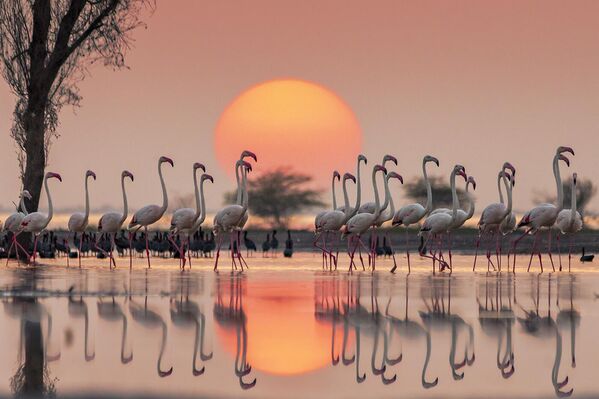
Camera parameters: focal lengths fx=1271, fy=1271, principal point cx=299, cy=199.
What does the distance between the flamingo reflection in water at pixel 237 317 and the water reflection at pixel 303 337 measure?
0.07 feet

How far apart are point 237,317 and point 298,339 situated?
2.23 metres

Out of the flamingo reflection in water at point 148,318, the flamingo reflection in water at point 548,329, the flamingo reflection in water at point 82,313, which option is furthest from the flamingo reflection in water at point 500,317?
the flamingo reflection in water at point 82,313

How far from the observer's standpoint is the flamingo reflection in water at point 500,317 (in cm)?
1042

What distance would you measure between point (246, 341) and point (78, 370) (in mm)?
2268

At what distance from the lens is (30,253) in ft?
110

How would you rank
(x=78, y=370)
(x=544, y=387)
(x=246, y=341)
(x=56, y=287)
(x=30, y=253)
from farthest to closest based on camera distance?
(x=30, y=253) < (x=56, y=287) < (x=246, y=341) < (x=78, y=370) < (x=544, y=387)

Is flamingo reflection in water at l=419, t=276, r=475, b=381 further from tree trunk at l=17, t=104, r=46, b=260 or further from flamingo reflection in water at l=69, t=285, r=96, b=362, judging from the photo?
tree trunk at l=17, t=104, r=46, b=260

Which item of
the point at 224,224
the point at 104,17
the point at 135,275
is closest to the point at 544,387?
the point at 135,275

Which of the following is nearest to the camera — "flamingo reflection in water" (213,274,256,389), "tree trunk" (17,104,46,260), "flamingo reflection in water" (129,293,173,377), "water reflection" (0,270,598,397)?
"water reflection" (0,270,598,397)

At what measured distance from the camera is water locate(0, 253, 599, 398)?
Result: 913 cm

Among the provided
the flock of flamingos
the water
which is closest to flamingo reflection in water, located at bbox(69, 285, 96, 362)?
the water

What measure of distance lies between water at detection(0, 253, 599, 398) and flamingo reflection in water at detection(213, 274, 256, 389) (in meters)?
0.02

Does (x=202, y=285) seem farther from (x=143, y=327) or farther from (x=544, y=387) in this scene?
(x=544, y=387)

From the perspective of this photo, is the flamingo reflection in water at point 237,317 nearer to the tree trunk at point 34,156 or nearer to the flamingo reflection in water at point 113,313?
the flamingo reflection in water at point 113,313
